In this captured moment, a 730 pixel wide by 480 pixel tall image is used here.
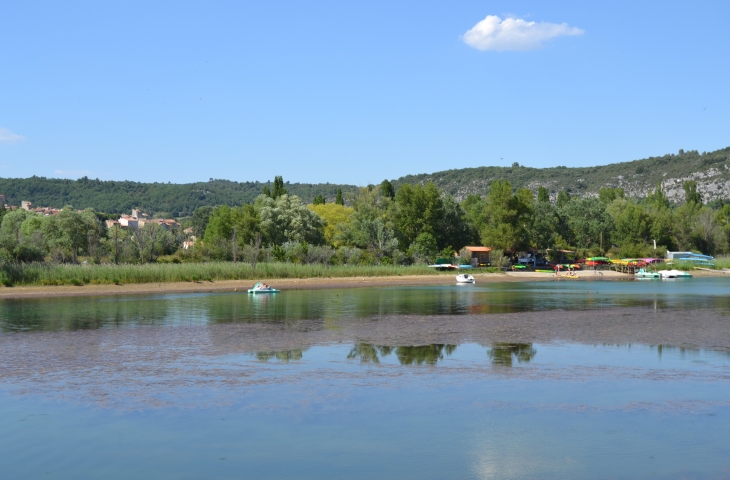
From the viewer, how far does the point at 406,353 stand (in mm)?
26203

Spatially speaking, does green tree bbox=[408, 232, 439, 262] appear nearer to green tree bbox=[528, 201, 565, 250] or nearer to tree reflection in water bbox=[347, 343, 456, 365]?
green tree bbox=[528, 201, 565, 250]

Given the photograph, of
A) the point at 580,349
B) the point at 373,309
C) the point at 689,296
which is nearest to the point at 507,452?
the point at 580,349

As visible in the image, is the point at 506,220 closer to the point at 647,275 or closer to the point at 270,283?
the point at 647,275

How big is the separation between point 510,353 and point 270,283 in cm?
4782

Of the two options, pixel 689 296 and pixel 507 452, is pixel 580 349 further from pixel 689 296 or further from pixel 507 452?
pixel 689 296

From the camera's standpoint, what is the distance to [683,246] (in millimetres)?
133875

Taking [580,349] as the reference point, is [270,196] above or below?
above

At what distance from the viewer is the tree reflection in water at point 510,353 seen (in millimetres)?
24241

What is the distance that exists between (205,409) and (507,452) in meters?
7.62

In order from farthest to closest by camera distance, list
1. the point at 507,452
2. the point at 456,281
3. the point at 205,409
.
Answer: the point at 456,281, the point at 205,409, the point at 507,452

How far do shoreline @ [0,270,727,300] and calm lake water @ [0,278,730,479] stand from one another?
80.0 ft

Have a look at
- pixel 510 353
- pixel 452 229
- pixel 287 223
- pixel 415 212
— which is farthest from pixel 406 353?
pixel 452 229

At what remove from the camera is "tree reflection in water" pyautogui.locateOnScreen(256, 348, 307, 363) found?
989 inches

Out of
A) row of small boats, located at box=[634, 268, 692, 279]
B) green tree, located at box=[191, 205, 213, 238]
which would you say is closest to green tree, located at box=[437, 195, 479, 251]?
row of small boats, located at box=[634, 268, 692, 279]
